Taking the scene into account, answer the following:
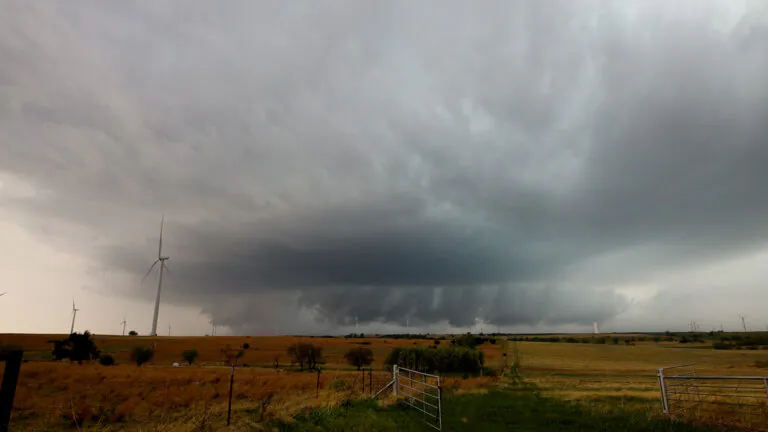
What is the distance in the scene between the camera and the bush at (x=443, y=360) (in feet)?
278

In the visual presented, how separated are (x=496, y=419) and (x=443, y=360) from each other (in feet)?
220

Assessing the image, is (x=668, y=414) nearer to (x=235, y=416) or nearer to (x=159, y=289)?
(x=235, y=416)

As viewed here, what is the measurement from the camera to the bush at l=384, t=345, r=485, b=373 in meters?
84.8

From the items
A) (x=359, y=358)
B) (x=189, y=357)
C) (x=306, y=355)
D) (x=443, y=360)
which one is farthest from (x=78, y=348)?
(x=443, y=360)

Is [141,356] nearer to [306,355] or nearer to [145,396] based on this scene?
[306,355]

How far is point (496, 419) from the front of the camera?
21.9 m

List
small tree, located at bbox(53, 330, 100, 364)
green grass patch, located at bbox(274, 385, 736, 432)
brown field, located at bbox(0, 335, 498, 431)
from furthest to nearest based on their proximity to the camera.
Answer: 1. small tree, located at bbox(53, 330, 100, 364)
2. brown field, located at bbox(0, 335, 498, 431)
3. green grass patch, located at bbox(274, 385, 736, 432)

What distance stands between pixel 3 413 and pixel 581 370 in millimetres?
93099

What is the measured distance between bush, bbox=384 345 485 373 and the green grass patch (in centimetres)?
5924

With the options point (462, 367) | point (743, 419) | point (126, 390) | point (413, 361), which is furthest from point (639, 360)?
point (126, 390)

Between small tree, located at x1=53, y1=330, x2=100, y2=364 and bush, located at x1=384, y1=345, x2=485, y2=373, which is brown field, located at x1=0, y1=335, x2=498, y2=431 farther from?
bush, located at x1=384, y1=345, x2=485, y2=373

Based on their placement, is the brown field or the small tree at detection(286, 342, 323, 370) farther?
the small tree at detection(286, 342, 323, 370)

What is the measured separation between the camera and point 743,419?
19484 millimetres

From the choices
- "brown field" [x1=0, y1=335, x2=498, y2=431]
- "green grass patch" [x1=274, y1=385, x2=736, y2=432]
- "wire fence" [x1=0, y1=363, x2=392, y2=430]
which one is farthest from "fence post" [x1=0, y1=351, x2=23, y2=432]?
"wire fence" [x1=0, y1=363, x2=392, y2=430]
